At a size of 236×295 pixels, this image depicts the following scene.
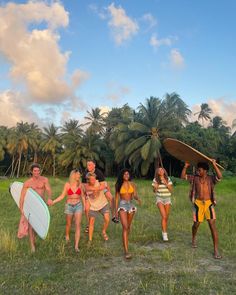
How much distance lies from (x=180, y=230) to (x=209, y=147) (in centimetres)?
2999

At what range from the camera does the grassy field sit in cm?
459

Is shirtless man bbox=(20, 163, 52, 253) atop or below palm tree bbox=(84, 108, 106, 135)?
below

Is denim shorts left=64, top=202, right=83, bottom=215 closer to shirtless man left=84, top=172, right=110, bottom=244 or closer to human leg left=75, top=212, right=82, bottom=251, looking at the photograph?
human leg left=75, top=212, right=82, bottom=251

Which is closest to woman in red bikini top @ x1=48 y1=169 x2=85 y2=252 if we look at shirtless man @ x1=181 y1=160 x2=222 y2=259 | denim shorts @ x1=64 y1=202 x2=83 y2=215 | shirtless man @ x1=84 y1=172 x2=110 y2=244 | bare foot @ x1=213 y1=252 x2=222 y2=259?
denim shorts @ x1=64 y1=202 x2=83 y2=215

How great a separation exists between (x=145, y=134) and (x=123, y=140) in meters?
3.04

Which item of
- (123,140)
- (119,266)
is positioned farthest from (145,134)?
(119,266)

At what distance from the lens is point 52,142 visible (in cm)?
5638

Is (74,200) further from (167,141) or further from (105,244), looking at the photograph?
(167,141)

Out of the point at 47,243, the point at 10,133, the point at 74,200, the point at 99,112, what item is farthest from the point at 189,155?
the point at 10,133

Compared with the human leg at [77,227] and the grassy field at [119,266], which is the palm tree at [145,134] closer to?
the grassy field at [119,266]

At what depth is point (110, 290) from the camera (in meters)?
4.54

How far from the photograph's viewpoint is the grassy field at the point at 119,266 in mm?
4594

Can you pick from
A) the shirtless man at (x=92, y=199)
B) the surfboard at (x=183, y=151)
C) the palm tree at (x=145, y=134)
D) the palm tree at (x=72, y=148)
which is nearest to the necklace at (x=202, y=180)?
the surfboard at (x=183, y=151)

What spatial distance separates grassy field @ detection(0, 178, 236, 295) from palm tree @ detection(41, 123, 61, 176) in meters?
48.5
